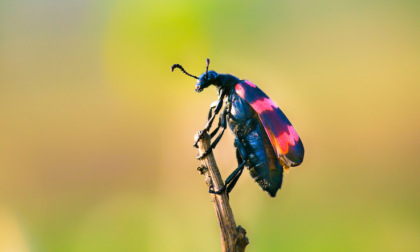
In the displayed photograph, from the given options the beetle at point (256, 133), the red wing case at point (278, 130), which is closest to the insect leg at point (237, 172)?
the beetle at point (256, 133)

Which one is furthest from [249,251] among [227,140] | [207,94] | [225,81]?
[207,94]

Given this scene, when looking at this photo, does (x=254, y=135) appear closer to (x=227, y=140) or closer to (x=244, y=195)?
(x=227, y=140)

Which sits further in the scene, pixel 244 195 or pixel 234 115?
pixel 244 195

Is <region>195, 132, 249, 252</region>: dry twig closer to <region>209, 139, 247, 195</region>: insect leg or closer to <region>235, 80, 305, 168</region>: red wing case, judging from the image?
<region>209, 139, 247, 195</region>: insect leg

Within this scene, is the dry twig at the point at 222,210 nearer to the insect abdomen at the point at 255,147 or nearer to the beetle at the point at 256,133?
the beetle at the point at 256,133

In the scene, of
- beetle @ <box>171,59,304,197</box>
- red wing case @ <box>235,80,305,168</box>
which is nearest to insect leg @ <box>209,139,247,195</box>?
beetle @ <box>171,59,304,197</box>

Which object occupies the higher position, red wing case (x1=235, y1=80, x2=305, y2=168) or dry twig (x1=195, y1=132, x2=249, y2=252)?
red wing case (x1=235, y1=80, x2=305, y2=168)

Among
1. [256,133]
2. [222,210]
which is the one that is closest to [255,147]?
[256,133]
